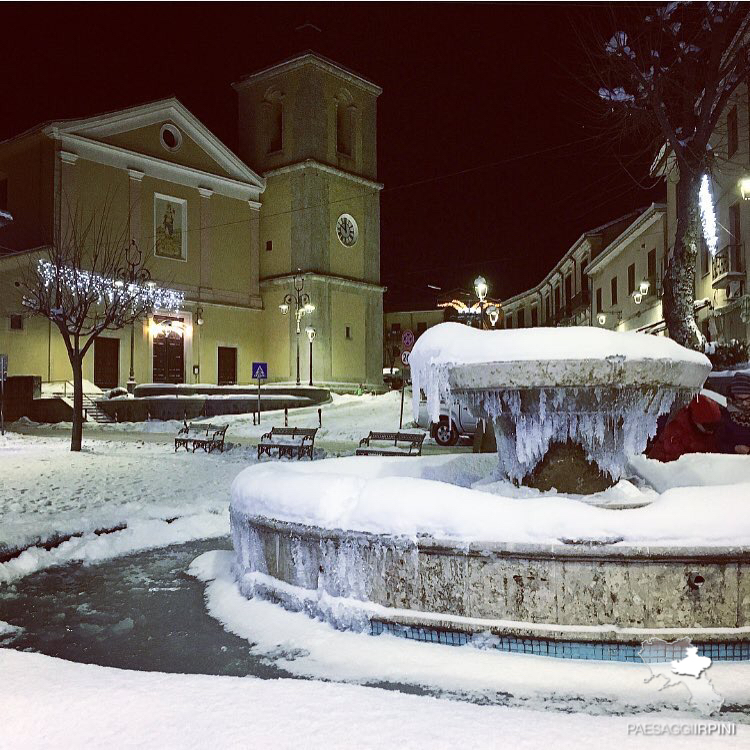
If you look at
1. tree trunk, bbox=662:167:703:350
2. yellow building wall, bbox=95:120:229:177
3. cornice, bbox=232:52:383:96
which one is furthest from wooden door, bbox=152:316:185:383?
tree trunk, bbox=662:167:703:350

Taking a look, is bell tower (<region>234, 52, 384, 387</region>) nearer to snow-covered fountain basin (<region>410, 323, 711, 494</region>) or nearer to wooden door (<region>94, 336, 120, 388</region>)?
wooden door (<region>94, 336, 120, 388</region>)

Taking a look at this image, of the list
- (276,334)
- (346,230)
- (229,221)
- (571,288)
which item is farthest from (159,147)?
(571,288)

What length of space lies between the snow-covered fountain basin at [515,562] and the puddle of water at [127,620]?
0.70 meters

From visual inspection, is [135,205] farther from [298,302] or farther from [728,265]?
[728,265]

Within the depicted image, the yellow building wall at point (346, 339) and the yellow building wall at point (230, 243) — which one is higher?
the yellow building wall at point (230, 243)

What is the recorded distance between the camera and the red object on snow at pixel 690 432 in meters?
7.17

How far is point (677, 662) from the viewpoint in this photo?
12.1 feet

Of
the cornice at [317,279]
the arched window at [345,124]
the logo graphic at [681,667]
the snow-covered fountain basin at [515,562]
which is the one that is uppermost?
the arched window at [345,124]

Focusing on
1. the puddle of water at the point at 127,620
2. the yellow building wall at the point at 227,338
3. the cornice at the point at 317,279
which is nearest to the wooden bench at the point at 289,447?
the puddle of water at the point at 127,620

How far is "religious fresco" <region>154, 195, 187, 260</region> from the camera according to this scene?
3528 cm

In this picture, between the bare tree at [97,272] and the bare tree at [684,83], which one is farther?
the bare tree at [97,272]

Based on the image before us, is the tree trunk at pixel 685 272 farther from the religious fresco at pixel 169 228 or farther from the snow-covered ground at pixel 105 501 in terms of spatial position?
the religious fresco at pixel 169 228

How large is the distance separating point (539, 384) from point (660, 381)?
2.69 ft

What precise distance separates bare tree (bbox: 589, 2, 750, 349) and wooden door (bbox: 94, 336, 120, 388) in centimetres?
2649
